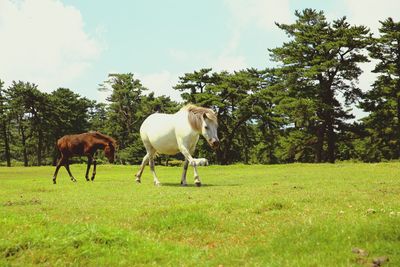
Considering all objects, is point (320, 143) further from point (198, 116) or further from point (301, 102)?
point (198, 116)

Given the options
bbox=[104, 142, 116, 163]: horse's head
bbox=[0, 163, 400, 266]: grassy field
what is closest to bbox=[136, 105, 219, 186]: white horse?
bbox=[104, 142, 116, 163]: horse's head

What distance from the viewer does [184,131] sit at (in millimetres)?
21859

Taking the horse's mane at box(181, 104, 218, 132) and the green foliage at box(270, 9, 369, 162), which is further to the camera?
the green foliage at box(270, 9, 369, 162)

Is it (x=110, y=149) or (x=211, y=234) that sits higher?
(x=110, y=149)

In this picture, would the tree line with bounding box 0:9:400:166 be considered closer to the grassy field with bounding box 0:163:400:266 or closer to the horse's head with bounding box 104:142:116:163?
the horse's head with bounding box 104:142:116:163

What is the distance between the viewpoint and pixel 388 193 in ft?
54.5

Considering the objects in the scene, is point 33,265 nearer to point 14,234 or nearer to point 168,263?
point 14,234

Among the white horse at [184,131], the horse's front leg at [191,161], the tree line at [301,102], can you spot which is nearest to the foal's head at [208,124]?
the white horse at [184,131]

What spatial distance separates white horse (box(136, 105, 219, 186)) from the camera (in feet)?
69.5

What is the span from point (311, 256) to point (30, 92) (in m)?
87.4

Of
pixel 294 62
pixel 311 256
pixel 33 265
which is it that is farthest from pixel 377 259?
pixel 294 62

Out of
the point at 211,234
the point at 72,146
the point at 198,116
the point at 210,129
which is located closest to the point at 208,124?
the point at 210,129

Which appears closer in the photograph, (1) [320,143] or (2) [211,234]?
(2) [211,234]

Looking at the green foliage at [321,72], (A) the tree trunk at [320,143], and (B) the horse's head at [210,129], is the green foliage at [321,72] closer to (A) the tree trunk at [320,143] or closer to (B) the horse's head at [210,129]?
(A) the tree trunk at [320,143]
